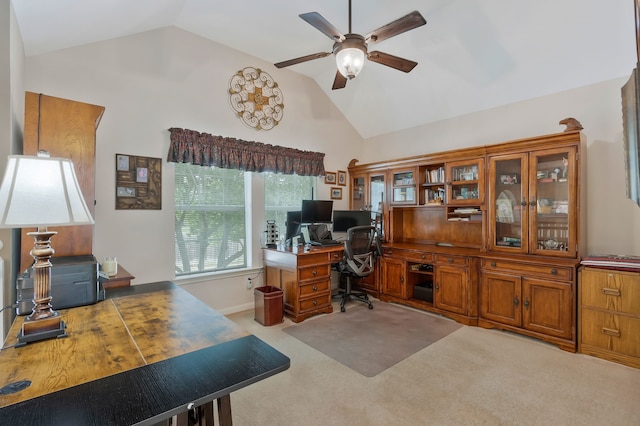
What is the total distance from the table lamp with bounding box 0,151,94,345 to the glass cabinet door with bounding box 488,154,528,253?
150 inches

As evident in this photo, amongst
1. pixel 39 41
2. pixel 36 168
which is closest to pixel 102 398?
pixel 36 168

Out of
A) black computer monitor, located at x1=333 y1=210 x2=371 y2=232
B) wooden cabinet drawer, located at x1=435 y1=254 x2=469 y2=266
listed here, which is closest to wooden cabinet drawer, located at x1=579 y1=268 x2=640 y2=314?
wooden cabinet drawer, located at x1=435 y1=254 x2=469 y2=266

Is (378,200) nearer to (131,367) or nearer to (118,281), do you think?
(118,281)

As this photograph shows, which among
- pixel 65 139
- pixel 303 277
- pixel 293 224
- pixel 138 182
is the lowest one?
pixel 303 277

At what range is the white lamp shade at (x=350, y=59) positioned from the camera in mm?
2367

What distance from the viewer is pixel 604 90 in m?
3.07

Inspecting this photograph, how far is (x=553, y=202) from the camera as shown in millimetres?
3207

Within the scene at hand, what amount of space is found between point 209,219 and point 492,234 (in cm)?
340

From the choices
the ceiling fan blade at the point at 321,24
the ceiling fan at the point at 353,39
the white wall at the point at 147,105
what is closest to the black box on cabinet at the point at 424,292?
the white wall at the point at 147,105

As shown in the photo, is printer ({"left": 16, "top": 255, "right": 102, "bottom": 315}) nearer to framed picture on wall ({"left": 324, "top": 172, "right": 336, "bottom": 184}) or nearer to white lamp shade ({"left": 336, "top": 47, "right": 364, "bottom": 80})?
white lamp shade ({"left": 336, "top": 47, "right": 364, "bottom": 80})

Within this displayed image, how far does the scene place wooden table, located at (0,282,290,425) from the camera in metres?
0.79

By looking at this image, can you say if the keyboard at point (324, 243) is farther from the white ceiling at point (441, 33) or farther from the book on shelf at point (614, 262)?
the book on shelf at point (614, 262)

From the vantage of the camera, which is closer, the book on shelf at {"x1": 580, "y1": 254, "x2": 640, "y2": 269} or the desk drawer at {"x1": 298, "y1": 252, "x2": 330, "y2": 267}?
the book on shelf at {"x1": 580, "y1": 254, "x2": 640, "y2": 269}

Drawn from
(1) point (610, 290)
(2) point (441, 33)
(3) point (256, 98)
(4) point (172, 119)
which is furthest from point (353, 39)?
(1) point (610, 290)
